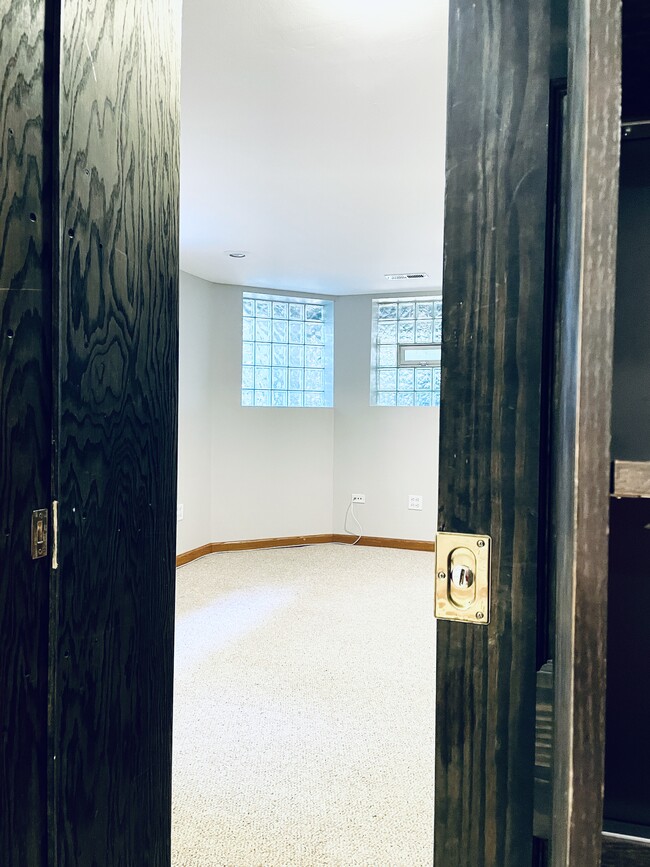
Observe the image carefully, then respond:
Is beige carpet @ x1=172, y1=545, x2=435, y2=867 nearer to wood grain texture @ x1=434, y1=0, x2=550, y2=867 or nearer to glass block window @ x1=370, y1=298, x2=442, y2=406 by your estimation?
wood grain texture @ x1=434, y1=0, x2=550, y2=867

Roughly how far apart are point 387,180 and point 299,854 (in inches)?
103

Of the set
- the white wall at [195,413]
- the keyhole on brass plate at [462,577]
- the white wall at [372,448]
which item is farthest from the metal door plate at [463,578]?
the white wall at [372,448]

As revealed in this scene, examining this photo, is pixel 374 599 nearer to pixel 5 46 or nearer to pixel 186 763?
pixel 186 763

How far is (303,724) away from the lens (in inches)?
100

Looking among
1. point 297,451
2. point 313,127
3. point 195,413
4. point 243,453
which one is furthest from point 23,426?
point 297,451

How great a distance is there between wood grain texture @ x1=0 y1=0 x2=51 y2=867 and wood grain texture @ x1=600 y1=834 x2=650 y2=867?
0.78 metres

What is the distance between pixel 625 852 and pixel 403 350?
5.47 m

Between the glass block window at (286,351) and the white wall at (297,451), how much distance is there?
12cm

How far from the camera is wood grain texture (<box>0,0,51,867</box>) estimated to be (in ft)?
2.95

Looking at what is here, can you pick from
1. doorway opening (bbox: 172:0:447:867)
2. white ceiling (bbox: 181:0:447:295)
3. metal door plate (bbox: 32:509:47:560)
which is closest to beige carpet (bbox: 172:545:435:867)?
doorway opening (bbox: 172:0:447:867)

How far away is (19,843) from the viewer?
95 cm

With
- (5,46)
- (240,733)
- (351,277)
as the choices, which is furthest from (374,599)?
(5,46)

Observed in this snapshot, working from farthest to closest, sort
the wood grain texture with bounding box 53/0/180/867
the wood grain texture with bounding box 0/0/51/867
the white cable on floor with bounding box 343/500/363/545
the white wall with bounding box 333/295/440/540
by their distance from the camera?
the white cable on floor with bounding box 343/500/363/545, the white wall with bounding box 333/295/440/540, the wood grain texture with bounding box 53/0/180/867, the wood grain texture with bounding box 0/0/51/867

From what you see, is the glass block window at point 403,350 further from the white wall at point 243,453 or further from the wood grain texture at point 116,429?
the wood grain texture at point 116,429
